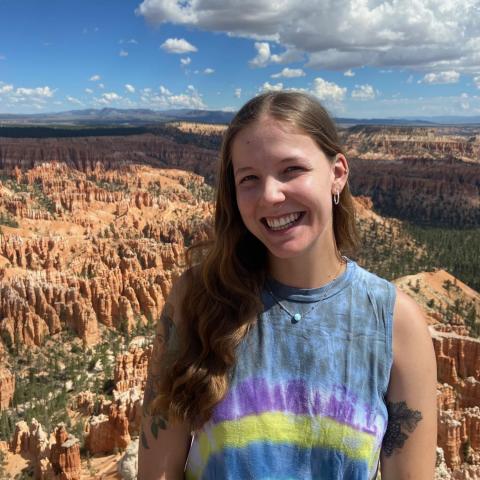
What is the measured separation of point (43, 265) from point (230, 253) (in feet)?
112

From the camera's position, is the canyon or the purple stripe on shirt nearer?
the purple stripe on shirt

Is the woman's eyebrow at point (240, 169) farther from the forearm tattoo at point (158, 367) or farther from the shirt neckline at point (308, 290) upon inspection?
the forearm tattoo at point (158, 367)

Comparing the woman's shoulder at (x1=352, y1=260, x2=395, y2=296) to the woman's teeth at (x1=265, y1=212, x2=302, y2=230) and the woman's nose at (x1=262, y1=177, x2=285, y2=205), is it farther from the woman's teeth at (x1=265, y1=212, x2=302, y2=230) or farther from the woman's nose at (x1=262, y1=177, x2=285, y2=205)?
the woman's nose at (x1=262, y1=177, x2=285, y2=205)

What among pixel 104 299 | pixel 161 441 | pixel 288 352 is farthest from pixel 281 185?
pixel 104 299

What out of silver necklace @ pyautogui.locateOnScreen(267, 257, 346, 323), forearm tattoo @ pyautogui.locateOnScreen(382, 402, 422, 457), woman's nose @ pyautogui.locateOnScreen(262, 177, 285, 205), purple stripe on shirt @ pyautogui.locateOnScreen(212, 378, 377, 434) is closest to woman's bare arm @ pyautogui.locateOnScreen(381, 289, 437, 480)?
forearm tattoo @ pyautogui.locateOnScreen(382, 402, 422, 457)

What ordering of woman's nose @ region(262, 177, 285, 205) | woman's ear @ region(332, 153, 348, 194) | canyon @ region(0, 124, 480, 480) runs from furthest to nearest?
canyon @ region(0, 124, 480, 480) → woman's ear @ region(332, 153, 348, 194) → woman's nose @ region(262, 177, 285, 205)

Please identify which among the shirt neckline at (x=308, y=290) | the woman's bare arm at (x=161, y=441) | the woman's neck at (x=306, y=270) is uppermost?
the woman's neck at (x=306, y=270)

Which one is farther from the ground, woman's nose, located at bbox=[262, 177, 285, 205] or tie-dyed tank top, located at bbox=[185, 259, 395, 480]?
woman's nose, located at bbox=[262, 177, 285, 205]

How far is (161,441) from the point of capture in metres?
1.99

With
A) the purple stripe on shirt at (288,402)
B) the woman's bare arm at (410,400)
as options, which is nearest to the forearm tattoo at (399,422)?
the woman's bare arm at (410,400)

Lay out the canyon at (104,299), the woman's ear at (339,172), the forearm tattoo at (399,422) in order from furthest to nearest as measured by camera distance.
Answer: the canyon at (104,299) → the woman's ear at (339,172) → the forearm tattoo at (399,422)

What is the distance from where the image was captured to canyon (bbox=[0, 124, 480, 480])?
44.1 ft

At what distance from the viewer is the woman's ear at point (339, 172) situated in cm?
206

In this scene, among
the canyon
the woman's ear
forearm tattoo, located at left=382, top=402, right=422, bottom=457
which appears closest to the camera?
forearm tattoo, located at left=382, top=402, right=422, bottom=457
